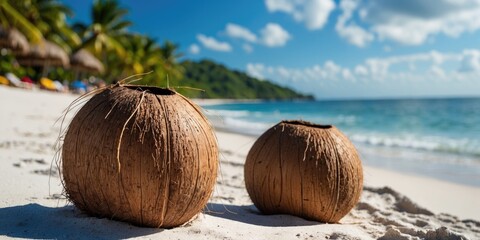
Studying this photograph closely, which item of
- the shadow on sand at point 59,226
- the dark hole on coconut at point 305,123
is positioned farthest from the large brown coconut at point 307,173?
the shadow on sand at point 59,226

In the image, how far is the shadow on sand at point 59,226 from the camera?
317cm

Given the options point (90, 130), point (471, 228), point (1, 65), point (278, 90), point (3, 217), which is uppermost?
point (278, 90)

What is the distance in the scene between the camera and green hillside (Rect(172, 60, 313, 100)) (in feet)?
386

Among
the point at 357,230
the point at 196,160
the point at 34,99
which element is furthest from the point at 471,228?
the point at 34,99

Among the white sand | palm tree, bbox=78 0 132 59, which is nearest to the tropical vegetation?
palm tree, bbox=78 0 132 59

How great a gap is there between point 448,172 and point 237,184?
659 cm

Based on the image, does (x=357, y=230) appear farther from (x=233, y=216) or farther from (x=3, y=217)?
(x=3, y=217)

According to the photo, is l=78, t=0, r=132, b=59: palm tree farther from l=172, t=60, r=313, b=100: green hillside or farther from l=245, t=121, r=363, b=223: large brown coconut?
l=172, t=60, r=313, b=100: green hillside

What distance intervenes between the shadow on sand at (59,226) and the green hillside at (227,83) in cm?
10188

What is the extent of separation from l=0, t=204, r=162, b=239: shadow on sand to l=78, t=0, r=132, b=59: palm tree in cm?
3444

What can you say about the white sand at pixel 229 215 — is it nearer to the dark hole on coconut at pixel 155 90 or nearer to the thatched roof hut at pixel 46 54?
the dark hole on coconut at pixel 155 90

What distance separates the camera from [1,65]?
1076 inches

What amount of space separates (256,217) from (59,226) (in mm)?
1938

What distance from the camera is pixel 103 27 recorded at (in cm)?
3666
